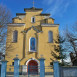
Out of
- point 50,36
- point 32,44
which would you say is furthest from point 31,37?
point 50,36

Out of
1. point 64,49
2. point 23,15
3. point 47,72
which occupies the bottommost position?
point 47,72

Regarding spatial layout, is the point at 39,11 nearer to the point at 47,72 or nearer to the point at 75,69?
the point at 47,72

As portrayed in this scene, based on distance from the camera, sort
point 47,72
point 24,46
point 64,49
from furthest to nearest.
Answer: point 24,46
point 47,72
point 64,49

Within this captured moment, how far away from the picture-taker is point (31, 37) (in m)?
20.0

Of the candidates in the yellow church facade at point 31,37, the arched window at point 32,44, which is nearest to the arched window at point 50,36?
the yellow church facade at point 31,37

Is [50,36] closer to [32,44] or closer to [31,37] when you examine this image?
[31,37]

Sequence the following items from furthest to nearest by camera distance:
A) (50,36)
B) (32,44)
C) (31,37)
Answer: (50,36) → (31,37) → (32,44)

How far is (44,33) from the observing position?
20219mm

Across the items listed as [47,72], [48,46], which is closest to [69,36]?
[48,46]

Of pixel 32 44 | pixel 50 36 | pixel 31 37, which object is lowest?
pixel 32 44

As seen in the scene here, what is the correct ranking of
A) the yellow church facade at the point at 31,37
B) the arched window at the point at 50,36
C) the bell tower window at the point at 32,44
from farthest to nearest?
the arched window at the point at 50,36
the bell tower window at the point at 32,44
the yellow church facade at the point at 31,37

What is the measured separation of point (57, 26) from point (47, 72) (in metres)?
8.16

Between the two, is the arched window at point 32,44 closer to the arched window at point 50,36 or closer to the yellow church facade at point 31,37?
the yellow church facade at point 31,37

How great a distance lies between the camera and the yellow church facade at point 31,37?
18.9 meters
